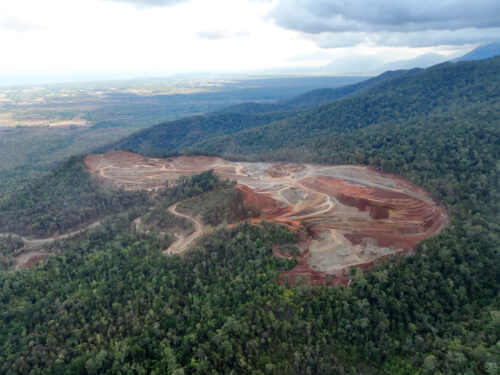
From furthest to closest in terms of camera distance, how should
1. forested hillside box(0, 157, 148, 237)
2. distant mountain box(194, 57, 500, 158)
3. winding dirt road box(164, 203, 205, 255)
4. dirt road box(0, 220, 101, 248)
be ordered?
1. distant mountain box(194, 57, 500, 158)
2. forested hillside box(0, 157, 148, 237)
3. dirt road box(0, 220, 101, 248)
4. winding dirt road box(164, 203, 205, 255)

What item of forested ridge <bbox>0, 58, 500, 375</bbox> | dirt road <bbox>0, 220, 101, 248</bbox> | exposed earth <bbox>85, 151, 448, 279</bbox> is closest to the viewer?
forested ridge <bbox>0, 58, 500, 375</bbox>

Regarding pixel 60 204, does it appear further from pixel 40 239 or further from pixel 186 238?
pixel 186 238

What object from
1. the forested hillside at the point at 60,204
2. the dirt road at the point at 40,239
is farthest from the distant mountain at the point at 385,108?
the dirt road at the point at 40,239

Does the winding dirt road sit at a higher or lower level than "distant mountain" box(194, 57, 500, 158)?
lower

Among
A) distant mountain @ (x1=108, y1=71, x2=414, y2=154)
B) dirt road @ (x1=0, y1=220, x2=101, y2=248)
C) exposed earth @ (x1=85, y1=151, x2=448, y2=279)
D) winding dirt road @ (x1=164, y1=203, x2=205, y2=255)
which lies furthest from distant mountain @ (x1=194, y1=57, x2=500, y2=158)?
dirt road @ (x1=0, y1=220, x2=101, y2=248)

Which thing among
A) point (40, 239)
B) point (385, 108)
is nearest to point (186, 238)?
point (40, 239)

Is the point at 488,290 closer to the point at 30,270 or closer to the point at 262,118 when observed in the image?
the point at 30,270

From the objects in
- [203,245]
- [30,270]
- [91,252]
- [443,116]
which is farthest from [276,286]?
[443,116]

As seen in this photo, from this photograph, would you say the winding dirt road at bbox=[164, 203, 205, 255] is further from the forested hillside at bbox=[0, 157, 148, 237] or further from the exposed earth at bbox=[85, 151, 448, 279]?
the forested hillside at bbox=[0, 157, 148, 237]
